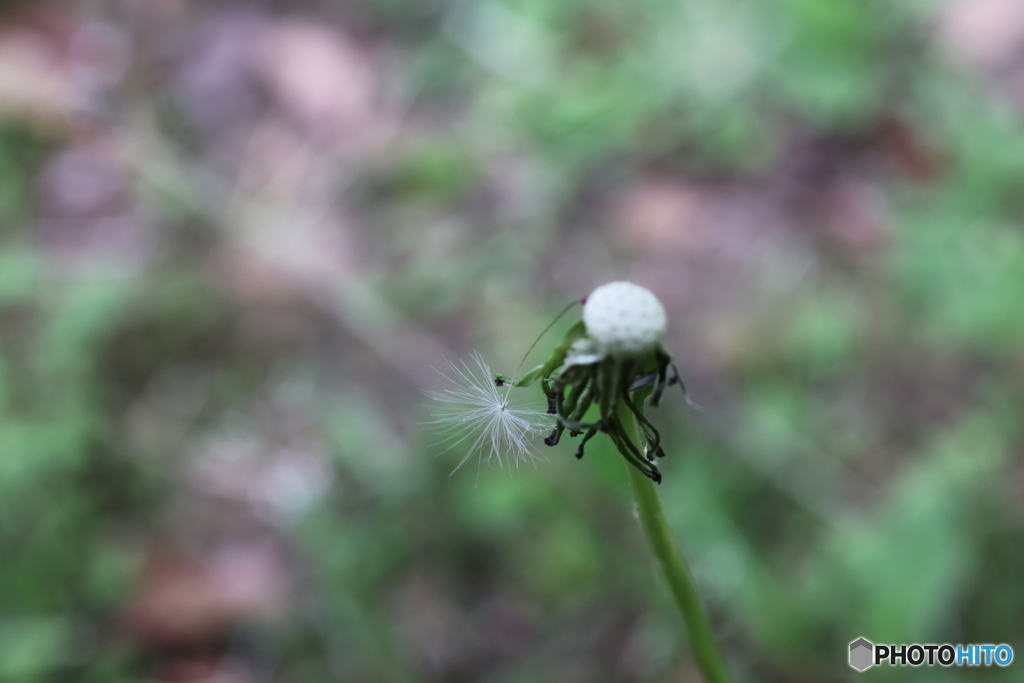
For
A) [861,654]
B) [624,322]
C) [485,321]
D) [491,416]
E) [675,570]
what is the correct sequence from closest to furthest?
[624,322], [675,570], [491,416], [861,654], [485,321]

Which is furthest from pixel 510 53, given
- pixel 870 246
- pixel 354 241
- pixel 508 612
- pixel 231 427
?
pixel 508 612

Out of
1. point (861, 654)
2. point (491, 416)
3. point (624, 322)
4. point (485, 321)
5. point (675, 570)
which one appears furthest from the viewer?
point (485, 321)

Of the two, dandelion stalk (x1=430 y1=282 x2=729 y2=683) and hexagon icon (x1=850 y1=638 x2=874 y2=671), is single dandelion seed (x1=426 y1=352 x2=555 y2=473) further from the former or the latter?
hexagon icon (x1=850 y1=638 x2=874 y2=671)

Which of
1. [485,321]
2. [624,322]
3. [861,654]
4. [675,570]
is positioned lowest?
[675,570]

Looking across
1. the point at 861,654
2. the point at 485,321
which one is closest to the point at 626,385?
the point at 861,654

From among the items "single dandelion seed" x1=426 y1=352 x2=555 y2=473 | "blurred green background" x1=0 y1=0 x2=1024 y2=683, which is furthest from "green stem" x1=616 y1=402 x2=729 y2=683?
"blurred green background" x1=0 y1=0 x2=1024 y2=683

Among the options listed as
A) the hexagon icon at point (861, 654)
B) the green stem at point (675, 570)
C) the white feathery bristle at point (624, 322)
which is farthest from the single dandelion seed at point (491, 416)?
the hexagon icon at point (861, 654)

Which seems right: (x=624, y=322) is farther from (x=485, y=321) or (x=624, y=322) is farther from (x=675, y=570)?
(x=485, y=321)
